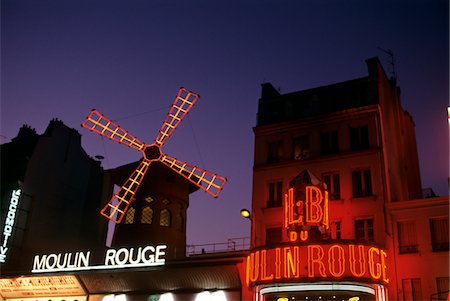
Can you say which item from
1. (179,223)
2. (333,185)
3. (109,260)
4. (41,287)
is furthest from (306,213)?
(41,287)

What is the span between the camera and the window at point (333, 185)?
18.8m

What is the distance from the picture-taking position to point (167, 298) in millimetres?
19953

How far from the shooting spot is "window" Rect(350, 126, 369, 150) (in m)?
19.2

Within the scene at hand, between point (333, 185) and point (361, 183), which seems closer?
point (361, 183)

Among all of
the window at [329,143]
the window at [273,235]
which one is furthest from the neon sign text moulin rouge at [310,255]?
the window at [329,143]

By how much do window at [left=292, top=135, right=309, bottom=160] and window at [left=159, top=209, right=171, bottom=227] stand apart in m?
7.42

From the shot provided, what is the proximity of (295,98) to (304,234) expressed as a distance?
6608 millimetres

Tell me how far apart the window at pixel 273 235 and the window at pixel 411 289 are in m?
4.51

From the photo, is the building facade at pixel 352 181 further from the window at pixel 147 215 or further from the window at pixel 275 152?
the window at pixel 147 215

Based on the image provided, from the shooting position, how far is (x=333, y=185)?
1903cm

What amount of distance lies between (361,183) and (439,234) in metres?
3.03

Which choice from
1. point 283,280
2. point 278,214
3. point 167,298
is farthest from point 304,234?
point 167,298

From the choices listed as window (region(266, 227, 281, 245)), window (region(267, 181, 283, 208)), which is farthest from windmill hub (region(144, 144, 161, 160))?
window (region(266, 227, 281, 245))

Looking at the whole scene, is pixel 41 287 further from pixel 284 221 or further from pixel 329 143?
pixel 329 143
